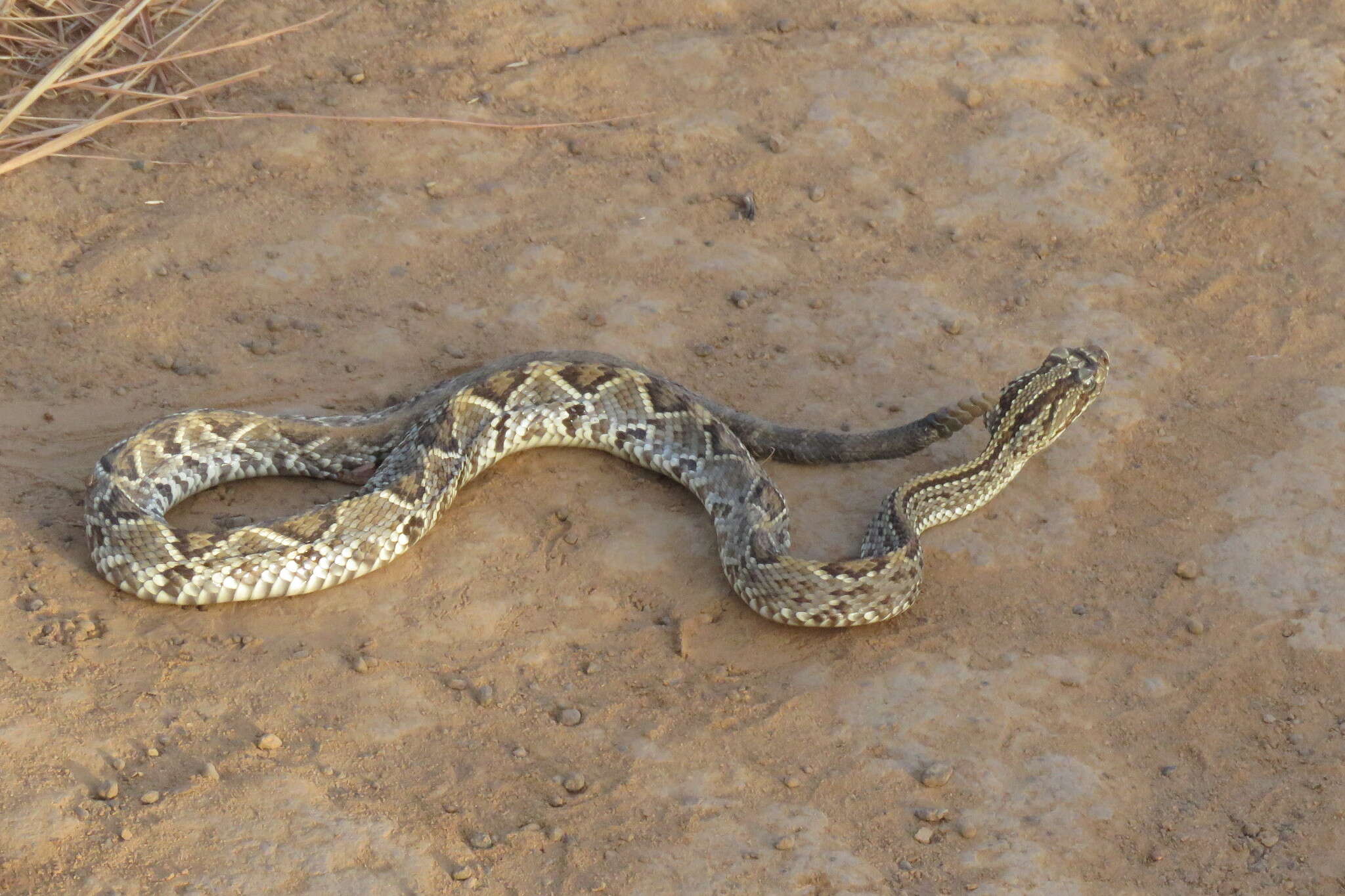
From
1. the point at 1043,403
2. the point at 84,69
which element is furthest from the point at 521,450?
the point at 84,69

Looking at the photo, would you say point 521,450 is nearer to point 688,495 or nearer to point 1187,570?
point 688,495

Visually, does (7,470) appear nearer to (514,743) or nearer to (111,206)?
(111,206)

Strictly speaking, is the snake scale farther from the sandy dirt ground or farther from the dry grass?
the dry grass

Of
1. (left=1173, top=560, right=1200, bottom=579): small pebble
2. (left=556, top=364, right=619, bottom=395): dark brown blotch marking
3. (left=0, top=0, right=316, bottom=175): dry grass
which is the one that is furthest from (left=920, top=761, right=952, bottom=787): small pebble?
(left=0, top=0, right=316, bottom=175): dry grass

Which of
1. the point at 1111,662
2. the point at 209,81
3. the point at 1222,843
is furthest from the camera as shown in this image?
the point at 209,81

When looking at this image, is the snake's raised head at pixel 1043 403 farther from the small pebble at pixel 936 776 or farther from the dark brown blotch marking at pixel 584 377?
the small pebble at pixel 936 776

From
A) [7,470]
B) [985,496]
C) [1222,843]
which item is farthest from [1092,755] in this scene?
[7,470]
